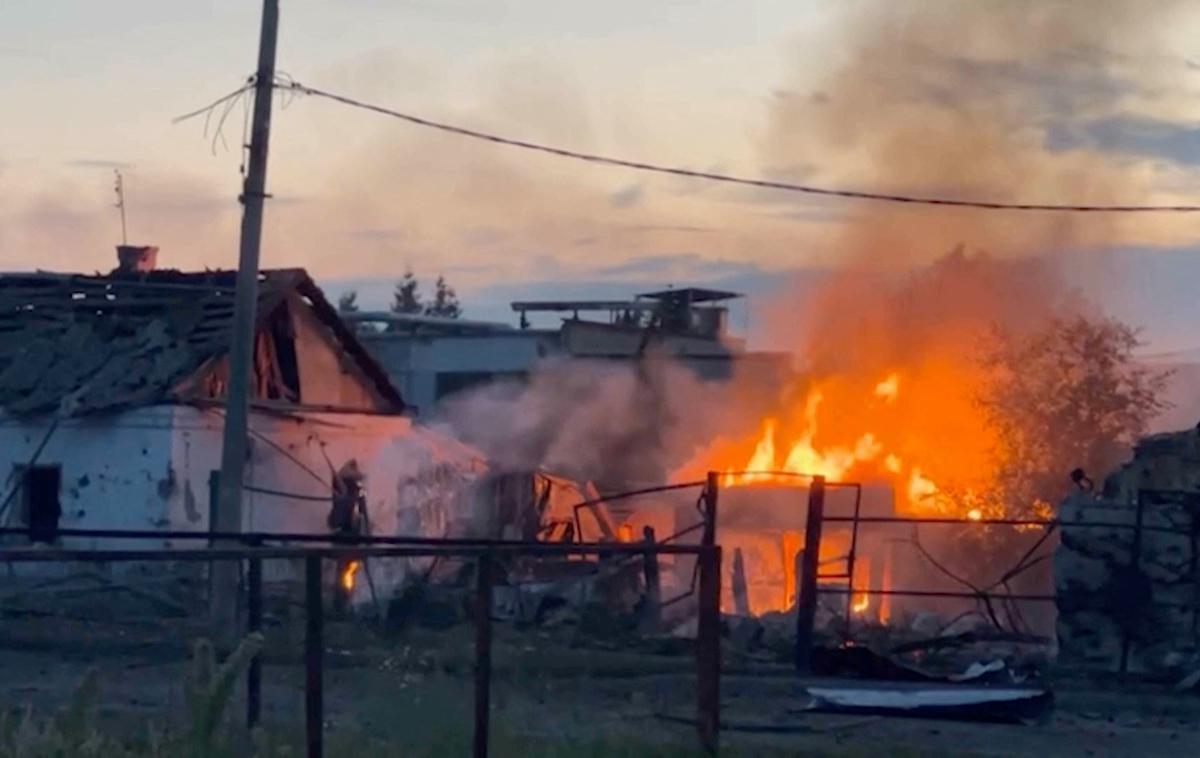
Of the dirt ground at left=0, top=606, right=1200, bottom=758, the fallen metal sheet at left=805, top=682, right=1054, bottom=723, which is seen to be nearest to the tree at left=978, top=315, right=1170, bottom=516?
the dirt ground at left=0, top=606, right=1200, bottom=758

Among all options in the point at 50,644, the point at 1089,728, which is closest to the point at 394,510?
the point at 50,644

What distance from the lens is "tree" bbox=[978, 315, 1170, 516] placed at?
48969 millimetres

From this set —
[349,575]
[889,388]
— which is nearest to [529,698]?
[349,575]

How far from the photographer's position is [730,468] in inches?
1766

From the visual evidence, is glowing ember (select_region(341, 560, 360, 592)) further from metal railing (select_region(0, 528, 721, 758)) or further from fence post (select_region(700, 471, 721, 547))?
metal railing (select_region(0, 528, 721, 758))

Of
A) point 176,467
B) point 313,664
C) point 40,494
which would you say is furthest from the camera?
point 40,494

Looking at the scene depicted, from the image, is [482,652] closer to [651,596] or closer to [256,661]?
→ [256,661]

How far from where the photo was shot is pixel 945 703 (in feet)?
55.2

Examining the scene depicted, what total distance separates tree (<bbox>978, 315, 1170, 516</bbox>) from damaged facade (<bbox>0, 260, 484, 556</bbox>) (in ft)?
63.1

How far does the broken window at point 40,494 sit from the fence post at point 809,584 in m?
14.1

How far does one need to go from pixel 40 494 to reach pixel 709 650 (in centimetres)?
2099

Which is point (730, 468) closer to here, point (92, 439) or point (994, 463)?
point (994, 463)

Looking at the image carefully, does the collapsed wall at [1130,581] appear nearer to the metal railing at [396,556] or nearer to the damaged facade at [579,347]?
the metal railing at [396,556]

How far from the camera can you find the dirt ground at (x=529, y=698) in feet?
45.4
